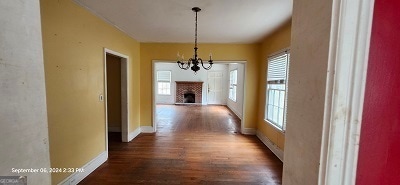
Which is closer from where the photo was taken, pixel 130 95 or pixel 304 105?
pixel 304 105

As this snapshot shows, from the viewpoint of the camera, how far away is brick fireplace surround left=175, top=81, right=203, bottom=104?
33.6ft

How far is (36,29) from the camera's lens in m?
0.61

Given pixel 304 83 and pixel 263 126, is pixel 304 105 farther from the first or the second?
pixel 263 126

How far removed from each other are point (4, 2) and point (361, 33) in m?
0.96

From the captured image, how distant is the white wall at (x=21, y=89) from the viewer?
1.72 ft

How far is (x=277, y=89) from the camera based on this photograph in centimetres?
352

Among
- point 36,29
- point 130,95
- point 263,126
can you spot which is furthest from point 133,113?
point 36,29

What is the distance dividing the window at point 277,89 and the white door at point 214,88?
619 cm

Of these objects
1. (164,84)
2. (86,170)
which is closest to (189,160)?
(86,170)

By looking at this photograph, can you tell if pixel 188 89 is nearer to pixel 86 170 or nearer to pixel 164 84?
pixel 164 84

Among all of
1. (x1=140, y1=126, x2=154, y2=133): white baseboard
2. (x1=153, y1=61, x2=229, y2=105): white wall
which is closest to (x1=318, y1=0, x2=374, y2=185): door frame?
(x1=140, y1=126, x2=154, y2=133): white baseboard

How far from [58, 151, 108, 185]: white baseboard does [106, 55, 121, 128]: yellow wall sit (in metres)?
1.70

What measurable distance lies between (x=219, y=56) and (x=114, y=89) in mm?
2790

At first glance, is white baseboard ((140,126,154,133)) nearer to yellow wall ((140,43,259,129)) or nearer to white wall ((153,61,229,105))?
yellow wall ((140,43,259,129))
